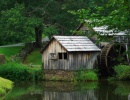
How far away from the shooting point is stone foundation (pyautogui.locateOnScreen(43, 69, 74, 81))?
36.7 m

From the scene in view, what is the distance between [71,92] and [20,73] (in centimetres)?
1069

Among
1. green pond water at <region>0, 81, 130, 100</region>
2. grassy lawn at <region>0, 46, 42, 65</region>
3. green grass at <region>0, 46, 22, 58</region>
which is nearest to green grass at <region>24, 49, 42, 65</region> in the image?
grassy lawn at <region>0, 46, 42, 65</region>

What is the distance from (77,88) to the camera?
30.2 meters

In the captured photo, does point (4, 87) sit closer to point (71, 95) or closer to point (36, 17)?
point (71, 95)

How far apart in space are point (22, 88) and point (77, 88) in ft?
16.2

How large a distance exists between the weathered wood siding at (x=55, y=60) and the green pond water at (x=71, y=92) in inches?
194

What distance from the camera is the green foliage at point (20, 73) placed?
3731 centimetres

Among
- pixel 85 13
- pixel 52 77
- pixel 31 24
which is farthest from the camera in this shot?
pixel 31 24

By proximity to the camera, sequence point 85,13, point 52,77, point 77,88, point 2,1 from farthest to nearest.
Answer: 1. point 2,1
2. point 52,77
3. point 77,88
4. point 85,13

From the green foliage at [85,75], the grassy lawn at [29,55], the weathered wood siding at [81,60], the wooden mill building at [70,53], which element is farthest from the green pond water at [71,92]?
the grassy lawn at [29,55]

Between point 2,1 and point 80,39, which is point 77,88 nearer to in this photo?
point 80,39

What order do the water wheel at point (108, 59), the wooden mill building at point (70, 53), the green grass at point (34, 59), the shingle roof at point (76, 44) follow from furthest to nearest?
1. the green grass at point (34, 59)
2. the water wheel at point (108, 59)
3. the wooden mill building at point (70, 53)
4. the shingle roof at point (76, 44)

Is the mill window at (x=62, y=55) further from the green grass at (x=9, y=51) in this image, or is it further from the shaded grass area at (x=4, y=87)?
the green grass at (x=9, y=51)

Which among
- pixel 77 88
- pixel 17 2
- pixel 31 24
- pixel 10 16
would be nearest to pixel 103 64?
pixel 77 88
